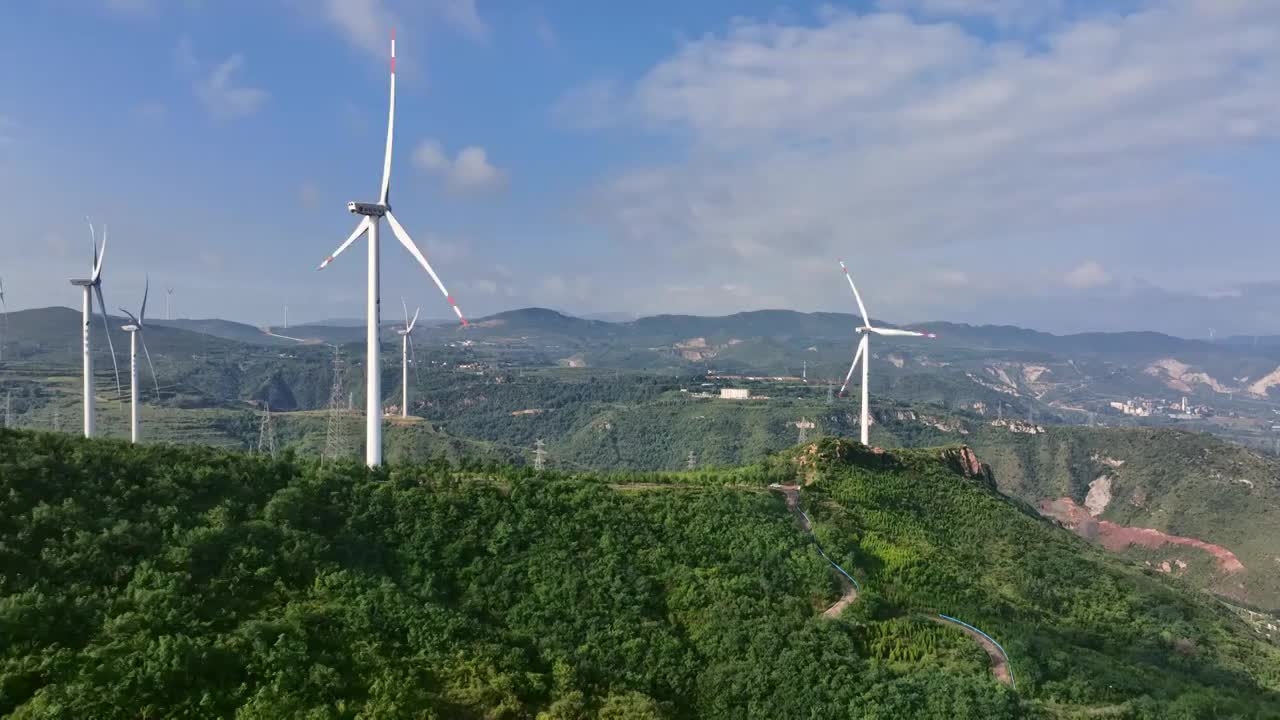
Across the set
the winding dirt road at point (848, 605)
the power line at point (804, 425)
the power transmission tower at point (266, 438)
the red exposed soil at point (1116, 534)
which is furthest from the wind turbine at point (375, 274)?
the power line at point (804, 425)

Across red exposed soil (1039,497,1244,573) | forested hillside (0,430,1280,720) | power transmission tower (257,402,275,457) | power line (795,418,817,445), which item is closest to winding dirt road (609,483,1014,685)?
forested hillside (0,430,1280,720)

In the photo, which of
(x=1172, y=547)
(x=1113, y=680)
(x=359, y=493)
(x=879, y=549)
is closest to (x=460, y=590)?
(x=359, y=493)

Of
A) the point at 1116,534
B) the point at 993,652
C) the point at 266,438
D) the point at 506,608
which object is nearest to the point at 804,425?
the point at 1116,534

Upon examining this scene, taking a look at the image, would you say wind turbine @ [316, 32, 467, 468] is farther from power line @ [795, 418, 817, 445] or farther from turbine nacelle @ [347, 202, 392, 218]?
power line @ [795, 418, 817, 445]

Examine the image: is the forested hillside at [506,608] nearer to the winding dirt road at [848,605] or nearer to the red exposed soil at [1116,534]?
the winding dirt road at [848,605]

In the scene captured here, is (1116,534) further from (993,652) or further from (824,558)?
(993,652)

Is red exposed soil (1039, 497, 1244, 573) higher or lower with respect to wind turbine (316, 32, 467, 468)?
lower

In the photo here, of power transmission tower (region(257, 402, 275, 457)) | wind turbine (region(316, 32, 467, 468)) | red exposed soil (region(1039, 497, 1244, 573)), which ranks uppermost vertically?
wind turbine (region(316, 32, 467, 468))
